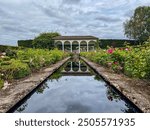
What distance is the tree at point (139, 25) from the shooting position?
48.8 meters

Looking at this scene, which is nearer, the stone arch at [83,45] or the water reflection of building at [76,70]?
the water reflection of building at [76,70]

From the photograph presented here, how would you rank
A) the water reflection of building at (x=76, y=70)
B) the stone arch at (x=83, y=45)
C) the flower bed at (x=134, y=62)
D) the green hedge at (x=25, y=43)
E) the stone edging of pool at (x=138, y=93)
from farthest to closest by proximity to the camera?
the green hedge at (x=25, y=43) < the stone arch at (x=83, y=45) < the water reflection of building at (x=76, y=70) < the flower bed at (x=134, y=62) < the stone edging of pool at (x=138, y=93)

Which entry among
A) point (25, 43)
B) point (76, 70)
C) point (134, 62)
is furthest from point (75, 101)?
point (25, 43)

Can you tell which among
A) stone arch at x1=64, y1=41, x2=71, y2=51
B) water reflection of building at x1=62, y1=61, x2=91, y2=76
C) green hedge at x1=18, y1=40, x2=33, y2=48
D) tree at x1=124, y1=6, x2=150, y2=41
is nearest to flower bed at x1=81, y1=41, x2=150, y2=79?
water reflection of building at x1=62, y1=61, x2=91, y2=76

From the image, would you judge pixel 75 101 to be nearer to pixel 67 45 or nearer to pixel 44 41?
pixel 44 41


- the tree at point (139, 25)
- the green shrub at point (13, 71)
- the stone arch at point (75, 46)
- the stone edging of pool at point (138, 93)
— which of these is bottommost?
the stone arch at point (75, 46)

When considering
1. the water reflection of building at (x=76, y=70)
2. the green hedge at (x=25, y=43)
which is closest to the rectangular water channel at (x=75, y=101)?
the water reflection of building at (x=76, y=70)

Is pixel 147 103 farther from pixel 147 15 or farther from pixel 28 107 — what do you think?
pixel 147 15

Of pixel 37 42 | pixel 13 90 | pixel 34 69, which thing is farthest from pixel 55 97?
pixel 37 42

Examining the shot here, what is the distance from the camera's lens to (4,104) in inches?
217

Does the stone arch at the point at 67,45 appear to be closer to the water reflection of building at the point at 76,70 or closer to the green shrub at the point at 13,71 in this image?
the water reflection of building at the point at 76,70

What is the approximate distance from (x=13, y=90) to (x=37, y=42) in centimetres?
4325

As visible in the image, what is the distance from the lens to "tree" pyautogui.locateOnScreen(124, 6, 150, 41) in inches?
1919

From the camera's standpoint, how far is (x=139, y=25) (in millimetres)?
48562
